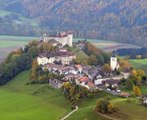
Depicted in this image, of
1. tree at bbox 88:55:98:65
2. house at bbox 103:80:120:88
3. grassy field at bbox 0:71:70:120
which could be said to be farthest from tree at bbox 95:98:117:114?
tree at bbox 88:55:98:65

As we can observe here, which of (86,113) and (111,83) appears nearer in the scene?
(86,113)

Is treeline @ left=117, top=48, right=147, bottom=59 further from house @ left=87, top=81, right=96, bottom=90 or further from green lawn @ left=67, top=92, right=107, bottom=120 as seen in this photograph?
green lawn @ left=67, top=92, right=107, bottom=120

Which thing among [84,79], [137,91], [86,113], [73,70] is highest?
[73,70]

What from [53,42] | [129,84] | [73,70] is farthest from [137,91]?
[53,42]

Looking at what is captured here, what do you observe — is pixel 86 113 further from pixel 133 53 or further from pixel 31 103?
pixel 133 53

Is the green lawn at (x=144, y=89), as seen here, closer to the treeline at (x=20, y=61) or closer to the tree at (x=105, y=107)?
the tree at (x=105, y=107)

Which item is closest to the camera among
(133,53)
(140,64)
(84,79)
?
(84,79)

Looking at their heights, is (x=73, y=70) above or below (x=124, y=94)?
above

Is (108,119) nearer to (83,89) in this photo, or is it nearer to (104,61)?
(83,89)
